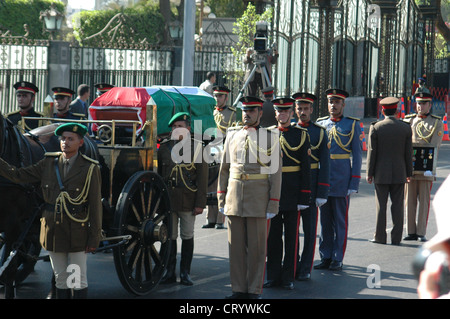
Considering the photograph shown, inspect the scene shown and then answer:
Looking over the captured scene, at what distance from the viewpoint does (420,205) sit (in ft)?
33.1

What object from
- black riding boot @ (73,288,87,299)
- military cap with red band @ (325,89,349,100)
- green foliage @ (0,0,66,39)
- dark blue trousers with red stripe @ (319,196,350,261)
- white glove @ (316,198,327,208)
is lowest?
black riding boot @ (73,288,87,299)

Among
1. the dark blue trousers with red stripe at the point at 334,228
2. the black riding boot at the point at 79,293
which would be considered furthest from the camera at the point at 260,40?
the black riding boot at the point at 79,293

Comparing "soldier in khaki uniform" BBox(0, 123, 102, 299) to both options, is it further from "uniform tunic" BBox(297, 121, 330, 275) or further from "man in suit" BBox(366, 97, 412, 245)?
"man in suit" BBox(366, 97, 412, 245)

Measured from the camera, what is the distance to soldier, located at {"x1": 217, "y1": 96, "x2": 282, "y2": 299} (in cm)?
666

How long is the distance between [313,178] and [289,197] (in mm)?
550

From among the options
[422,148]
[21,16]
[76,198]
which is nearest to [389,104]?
[422,148]

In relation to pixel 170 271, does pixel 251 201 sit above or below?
above

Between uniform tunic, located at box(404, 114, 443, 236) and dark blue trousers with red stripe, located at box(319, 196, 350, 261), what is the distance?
75.2 inches

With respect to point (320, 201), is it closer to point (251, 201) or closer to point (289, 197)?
point (289, 197)

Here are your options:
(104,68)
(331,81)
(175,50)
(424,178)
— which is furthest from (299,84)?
(424,178)

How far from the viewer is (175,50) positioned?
23.5m

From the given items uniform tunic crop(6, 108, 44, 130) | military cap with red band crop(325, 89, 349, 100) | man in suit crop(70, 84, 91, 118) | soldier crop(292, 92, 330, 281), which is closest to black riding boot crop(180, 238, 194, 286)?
soldier crop(292, 92, 330, 281)

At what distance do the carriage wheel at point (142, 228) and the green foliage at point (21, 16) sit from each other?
33.0 metres

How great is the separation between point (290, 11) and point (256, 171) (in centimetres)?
1775
